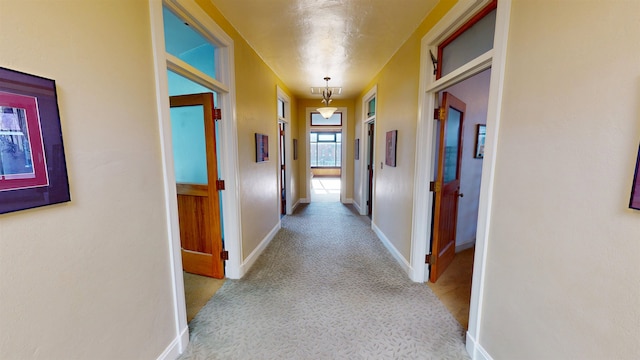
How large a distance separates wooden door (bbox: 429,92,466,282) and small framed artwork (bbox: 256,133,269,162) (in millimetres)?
2092

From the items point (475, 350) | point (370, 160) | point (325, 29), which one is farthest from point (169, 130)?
point (370, 160)

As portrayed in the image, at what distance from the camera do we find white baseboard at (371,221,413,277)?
274 cm

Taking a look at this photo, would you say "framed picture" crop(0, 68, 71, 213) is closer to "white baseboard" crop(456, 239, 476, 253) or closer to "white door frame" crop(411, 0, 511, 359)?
"white door frame" crop(411, 0, 511, 359)

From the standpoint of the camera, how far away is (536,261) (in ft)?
3.98

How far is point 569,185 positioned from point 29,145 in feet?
6.99

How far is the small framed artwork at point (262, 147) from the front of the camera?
314 centimetres

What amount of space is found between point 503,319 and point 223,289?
230cm

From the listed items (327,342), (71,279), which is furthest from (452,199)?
(71,279)

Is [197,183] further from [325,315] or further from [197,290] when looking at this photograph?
[325,315]

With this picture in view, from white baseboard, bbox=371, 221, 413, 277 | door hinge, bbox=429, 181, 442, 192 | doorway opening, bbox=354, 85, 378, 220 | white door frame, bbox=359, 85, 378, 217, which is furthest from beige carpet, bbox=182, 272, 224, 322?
white door frame, bbox=359, 85, 378, 217

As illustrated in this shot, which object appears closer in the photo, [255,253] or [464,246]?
[255,253]

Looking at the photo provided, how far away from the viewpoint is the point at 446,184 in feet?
8.48

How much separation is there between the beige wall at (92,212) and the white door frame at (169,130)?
6 centimetres

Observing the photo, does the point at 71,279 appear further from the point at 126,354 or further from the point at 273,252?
the point at 273,252
